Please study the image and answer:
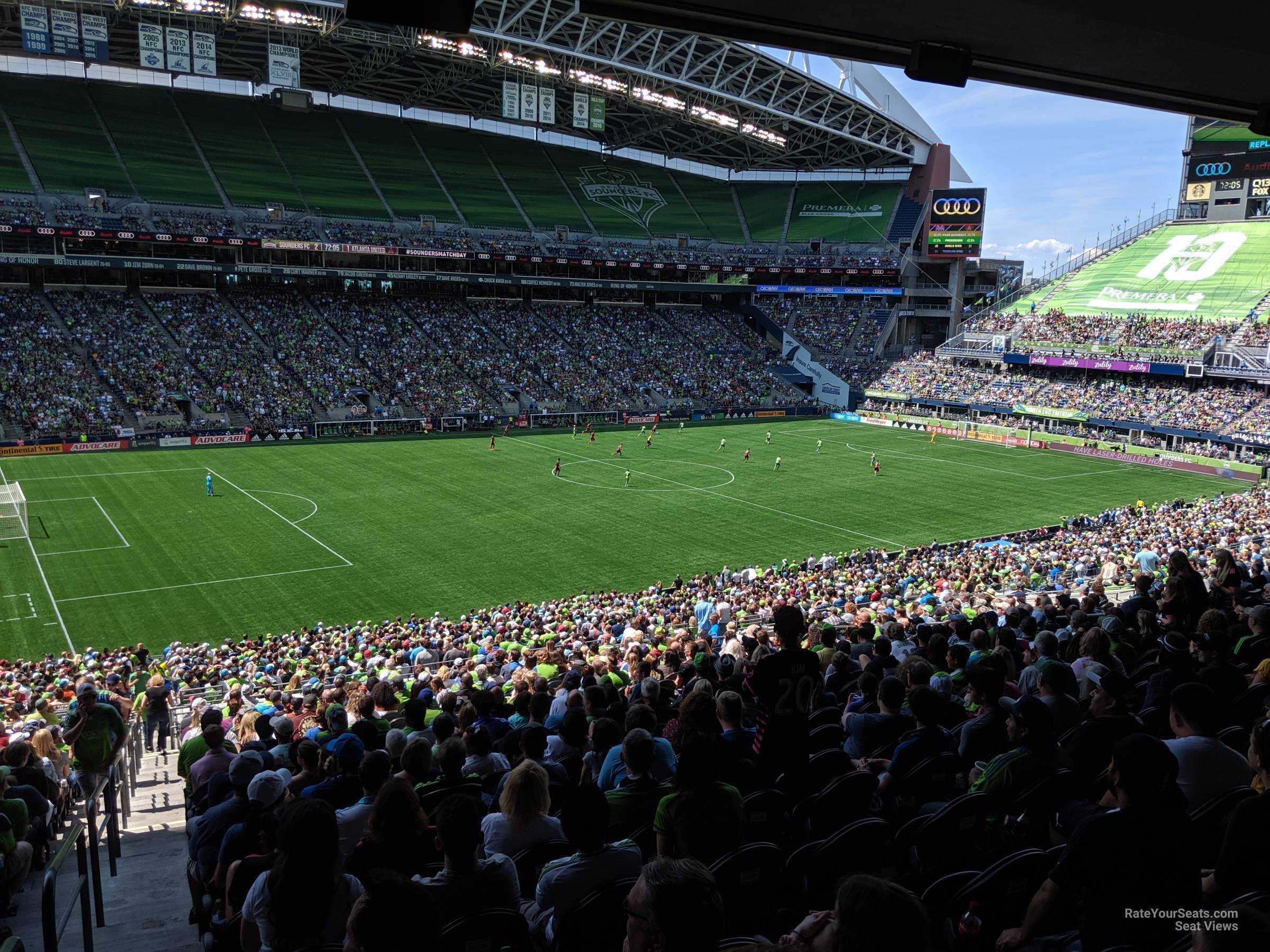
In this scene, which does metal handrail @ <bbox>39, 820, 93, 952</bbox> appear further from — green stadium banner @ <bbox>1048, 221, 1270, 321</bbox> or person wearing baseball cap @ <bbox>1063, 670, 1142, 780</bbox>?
green stadium banner @ <bbox>1048, 221, 1270, 321</bbox>

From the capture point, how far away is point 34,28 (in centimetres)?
4988

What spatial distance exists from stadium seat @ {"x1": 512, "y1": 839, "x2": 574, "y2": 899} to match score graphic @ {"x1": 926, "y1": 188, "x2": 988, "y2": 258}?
3358 inches

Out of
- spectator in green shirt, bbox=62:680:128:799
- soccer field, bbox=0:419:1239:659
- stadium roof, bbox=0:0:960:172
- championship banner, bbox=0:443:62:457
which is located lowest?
soccer field, bbox=0:419:1239:659

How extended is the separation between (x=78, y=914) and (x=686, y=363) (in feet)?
232

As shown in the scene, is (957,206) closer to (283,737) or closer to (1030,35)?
(1030,35)

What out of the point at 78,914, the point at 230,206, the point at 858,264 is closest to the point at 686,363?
the point at 858,264

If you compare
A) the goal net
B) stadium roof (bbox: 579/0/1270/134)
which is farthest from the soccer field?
stadium roof (bbox: 579/0/1270/134)

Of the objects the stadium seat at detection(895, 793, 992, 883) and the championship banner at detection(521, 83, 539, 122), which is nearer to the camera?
the stadium seat at detection(895, 793, 992, 883)

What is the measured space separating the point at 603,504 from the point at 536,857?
114 feet

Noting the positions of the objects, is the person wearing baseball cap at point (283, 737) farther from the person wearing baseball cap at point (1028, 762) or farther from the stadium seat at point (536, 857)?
the person wearing baseball cap at point (1028, 762)

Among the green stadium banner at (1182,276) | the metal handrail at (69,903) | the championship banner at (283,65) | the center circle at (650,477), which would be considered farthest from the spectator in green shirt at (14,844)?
the green stadium banner at (1182,276)

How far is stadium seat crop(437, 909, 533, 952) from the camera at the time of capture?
4.07 m

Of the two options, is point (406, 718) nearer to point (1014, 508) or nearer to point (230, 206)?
point (1014, 508)

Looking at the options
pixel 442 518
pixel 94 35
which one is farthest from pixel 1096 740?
pixel 94 35
